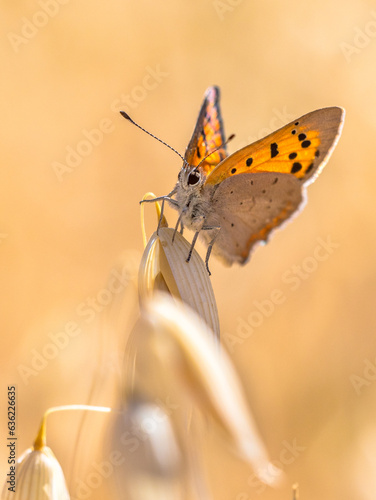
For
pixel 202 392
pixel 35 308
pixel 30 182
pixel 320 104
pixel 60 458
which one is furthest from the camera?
pixel 320 104

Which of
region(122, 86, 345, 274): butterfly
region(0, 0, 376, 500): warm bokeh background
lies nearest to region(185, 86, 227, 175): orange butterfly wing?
region(122, 86, 345, 274): butterfly

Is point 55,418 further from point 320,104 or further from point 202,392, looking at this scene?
point 320,104

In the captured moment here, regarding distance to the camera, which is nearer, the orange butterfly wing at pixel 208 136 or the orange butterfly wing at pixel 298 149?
the orange butterfly wing at pixel 298 149

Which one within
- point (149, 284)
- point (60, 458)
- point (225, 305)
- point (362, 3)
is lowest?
point (60, 458)

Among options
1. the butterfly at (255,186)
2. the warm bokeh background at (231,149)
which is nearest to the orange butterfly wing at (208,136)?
the butterfly at (255,186)

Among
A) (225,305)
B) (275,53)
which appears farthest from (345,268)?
(275,53)

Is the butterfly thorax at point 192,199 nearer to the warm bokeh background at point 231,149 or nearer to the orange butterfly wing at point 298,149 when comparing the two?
the orange butterfly wing at point 298,149
